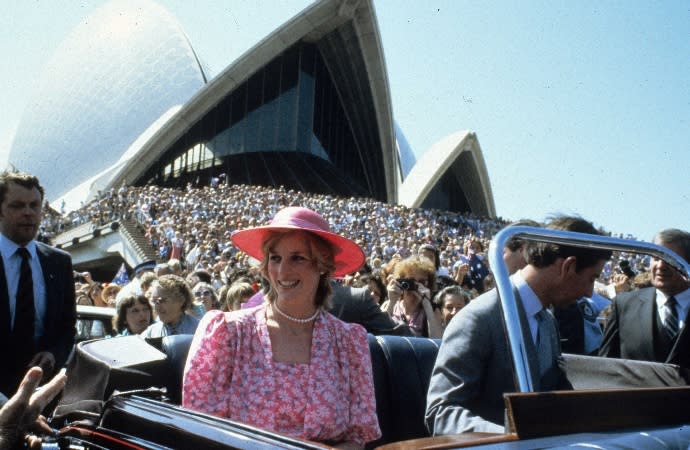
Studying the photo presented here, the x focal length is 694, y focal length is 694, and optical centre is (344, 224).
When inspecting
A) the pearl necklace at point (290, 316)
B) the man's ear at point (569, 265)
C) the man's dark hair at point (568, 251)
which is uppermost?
the man's dark hair at point (568, 251)

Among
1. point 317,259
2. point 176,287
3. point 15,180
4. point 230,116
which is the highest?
point 230,116

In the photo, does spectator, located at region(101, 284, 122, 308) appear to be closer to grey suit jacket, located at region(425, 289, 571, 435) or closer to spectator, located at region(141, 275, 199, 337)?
spectator, located at region(141, 275, 199, 337)

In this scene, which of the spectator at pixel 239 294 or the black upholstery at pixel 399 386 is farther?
the spectator at pixel 239 294

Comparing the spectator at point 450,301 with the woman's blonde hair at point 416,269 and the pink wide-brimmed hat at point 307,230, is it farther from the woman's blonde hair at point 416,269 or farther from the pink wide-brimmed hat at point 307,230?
the pink wide-brimmed hat at point 307,230

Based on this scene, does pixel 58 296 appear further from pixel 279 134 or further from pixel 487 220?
pixel 279 134

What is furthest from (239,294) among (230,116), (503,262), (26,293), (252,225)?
(230,116)

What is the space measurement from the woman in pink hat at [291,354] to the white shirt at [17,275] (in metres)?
1.60

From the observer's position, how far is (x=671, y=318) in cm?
384

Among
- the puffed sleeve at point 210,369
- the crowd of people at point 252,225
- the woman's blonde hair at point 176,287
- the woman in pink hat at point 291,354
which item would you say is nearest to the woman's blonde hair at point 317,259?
the woman in pink hat at point 291,354

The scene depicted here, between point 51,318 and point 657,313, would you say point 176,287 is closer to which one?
point 51,318

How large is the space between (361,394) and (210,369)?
1.71 ft

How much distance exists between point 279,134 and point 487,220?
64.6 feet

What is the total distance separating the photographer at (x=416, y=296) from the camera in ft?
17.3

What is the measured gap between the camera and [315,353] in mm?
2350
